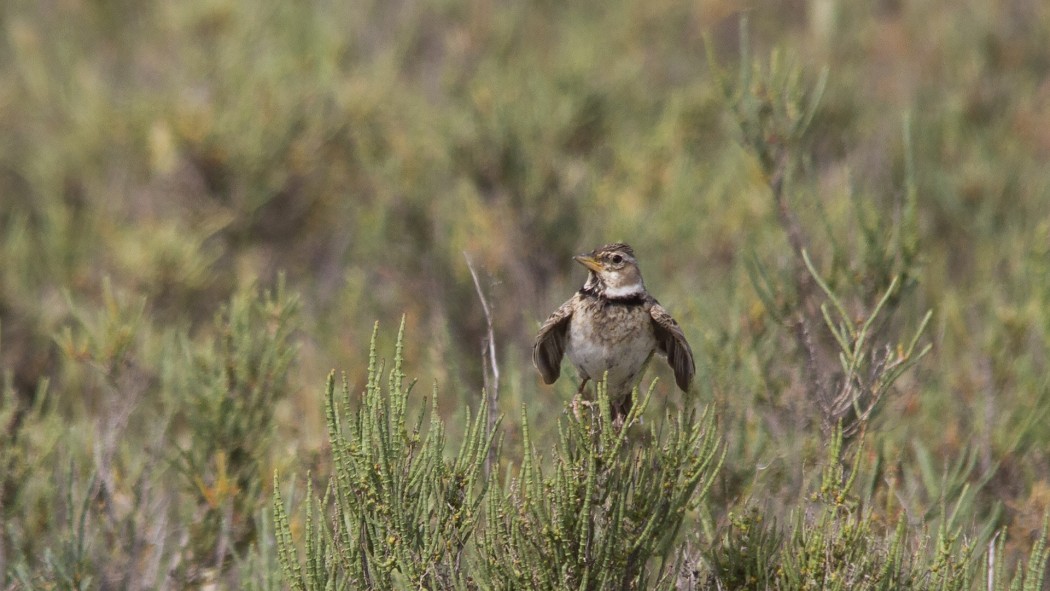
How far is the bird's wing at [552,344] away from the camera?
408 cm

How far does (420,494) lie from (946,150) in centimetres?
665

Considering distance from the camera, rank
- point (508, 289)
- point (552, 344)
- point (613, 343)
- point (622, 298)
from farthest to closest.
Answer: point (508, 289), point (552, 344), point (622, 298), point (613, 343)

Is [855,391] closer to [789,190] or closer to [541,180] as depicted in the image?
[789,190]

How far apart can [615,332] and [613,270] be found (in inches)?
11.7

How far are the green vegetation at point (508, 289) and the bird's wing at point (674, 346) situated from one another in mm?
364

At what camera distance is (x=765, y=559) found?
3332 millimetres

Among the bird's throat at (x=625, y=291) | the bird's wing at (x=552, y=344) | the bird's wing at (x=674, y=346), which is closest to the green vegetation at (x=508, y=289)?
the bird's wing at (x=552, y=344)

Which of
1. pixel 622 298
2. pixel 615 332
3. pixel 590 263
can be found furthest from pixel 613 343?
pixel 590 263

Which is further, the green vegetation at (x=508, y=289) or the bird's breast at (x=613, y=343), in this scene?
the bird's breast at (x=613, y=343)

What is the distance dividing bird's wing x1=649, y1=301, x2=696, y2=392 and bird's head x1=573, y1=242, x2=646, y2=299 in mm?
133

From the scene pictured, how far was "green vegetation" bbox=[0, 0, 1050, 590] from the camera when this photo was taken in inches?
127

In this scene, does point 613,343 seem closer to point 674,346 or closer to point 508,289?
point 674,346

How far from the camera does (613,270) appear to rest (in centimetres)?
418

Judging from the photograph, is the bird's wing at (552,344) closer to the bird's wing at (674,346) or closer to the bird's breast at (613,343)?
the bird's breast at (613,343)
